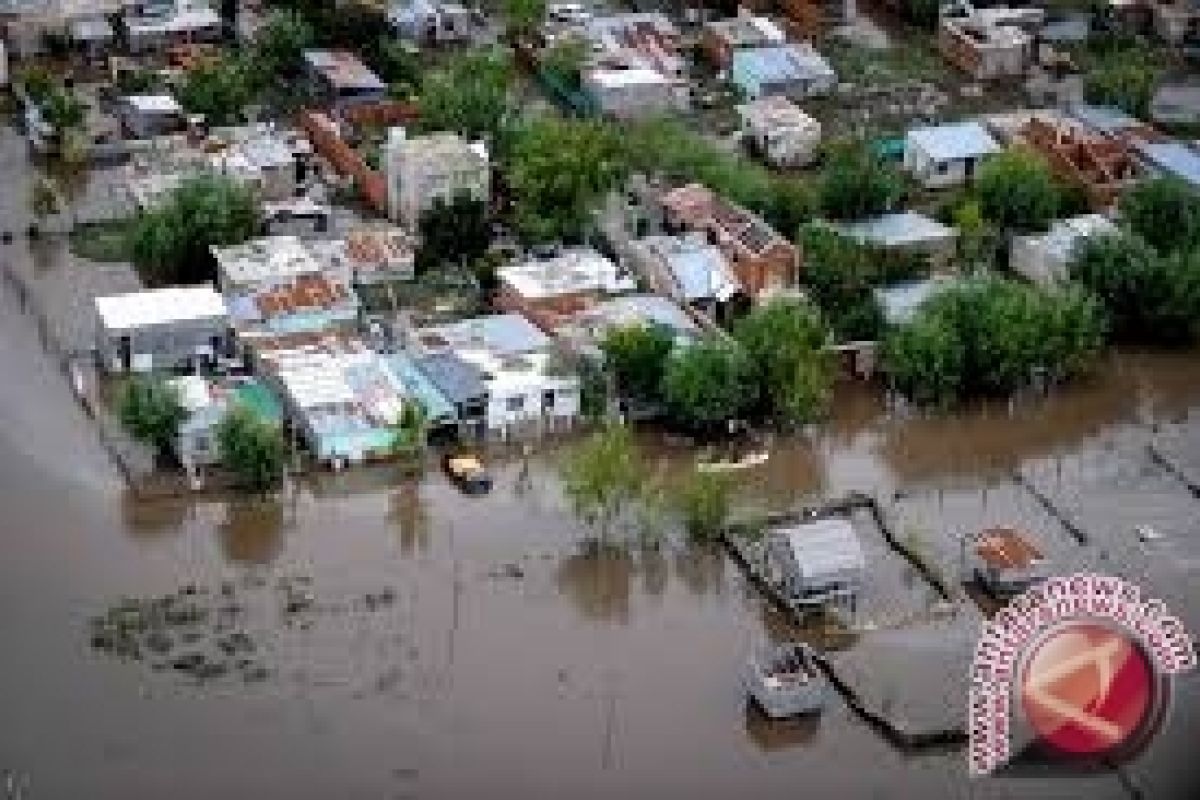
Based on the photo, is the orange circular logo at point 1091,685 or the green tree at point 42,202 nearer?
the orange circular logo at point 1091,685

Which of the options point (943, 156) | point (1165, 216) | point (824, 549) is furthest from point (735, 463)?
point (943, 156)

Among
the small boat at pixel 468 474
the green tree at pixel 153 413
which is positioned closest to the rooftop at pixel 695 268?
the small boat at pixel 468 474

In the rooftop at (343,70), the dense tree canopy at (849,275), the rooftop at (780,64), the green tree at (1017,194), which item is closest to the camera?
the dense tree canopy at (849,275)

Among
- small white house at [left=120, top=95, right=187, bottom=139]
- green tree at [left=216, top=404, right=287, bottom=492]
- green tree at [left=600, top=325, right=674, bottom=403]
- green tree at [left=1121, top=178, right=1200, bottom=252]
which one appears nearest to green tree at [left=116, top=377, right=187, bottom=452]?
green tree at [left=216, top=404, right=287, bottom=492]

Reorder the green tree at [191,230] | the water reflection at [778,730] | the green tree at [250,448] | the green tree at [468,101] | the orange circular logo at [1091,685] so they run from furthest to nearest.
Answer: the green tree at [468,101] → the green tree at [191,230] → the green tree at [250,448] → the water reflection at [778,730] → the orange circular logo at [1091,685]

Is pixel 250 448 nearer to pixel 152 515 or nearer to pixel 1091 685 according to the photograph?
pixel 152 515

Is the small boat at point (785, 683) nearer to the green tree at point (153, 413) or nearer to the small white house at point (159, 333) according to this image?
the green tree at point (153, 413)

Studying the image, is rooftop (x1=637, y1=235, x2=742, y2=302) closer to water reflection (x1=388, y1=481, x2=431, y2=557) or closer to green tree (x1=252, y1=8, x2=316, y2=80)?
water reflection (x1=388, y1=481, x2=431, y2=557)
